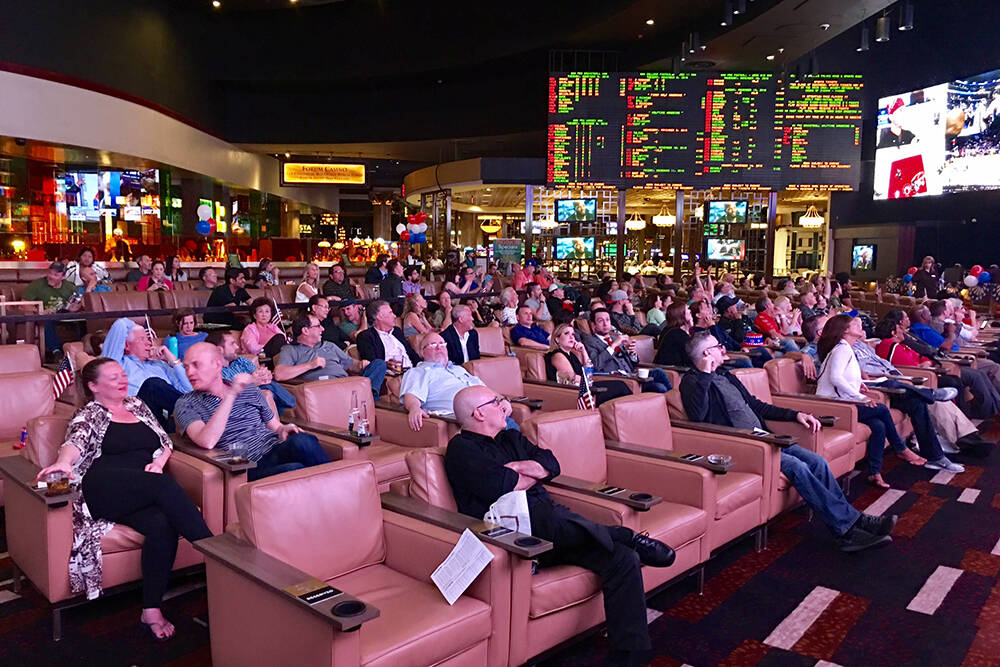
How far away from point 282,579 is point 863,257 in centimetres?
1840

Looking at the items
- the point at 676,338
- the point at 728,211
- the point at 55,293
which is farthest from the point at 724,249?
the point at 55,293

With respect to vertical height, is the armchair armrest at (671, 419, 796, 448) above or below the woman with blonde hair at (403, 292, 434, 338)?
below

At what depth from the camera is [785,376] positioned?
18.7 ft

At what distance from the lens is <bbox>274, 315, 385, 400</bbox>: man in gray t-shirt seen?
5078 mm

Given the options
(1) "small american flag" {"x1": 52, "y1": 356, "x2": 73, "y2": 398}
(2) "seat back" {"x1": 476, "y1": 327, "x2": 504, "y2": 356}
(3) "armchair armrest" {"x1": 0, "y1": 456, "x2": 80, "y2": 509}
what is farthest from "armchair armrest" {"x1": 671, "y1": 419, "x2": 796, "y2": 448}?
(1) "small american flag" {"x1": 52, "y1": 356, "x2": 73, "y2": 398}

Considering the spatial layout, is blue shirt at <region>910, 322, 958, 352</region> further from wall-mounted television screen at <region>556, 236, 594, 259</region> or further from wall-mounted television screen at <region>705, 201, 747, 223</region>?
wall-mounted television screen at <region>556, 236, 594, 259</region>

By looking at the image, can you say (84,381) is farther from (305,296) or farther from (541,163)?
(541,163)

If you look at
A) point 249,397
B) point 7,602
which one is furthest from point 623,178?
point 7,602

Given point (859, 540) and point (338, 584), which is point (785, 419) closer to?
point (859, 540)

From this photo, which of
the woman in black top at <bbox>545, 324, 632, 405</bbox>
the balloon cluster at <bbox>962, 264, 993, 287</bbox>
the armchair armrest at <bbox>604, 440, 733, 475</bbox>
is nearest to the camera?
the armchair armrest at <bbox>604, 440, 733, 475</bbox>

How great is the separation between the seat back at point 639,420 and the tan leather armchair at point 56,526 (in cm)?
188

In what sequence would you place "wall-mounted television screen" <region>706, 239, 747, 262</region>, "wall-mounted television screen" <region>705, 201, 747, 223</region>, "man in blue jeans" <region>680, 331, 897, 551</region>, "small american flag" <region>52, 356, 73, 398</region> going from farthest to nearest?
"wall-mounted television screen" <region>706, 239, 747, 262</region> < "wall-mounted television screen" <region>705, 201, 747, 223</region> < "small american flag" <region>52, 356, 73, 398</region> < "man in blue jeans" <region>680, 331, 897, 551</region>

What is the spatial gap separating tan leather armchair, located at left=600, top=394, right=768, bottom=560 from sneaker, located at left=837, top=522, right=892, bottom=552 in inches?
16.1

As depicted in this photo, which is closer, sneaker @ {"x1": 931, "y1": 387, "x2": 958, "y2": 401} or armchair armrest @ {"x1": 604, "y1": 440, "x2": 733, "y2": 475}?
armchair armrest @ {"x1": 604, "y1": 440, "x2": 733, "y2": 475}
